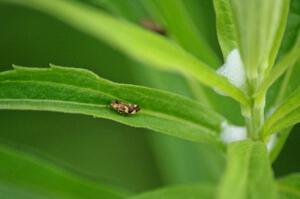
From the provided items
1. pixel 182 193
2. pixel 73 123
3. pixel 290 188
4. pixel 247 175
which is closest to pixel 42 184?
pixel 182 193

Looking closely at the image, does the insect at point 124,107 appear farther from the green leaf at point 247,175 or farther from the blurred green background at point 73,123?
the blurred green background at point 73,123

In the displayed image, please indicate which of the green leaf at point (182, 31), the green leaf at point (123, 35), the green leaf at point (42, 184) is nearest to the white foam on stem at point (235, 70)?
the green leaf at point (123, 35)

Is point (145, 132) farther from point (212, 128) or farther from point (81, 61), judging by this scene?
point (212, 128)

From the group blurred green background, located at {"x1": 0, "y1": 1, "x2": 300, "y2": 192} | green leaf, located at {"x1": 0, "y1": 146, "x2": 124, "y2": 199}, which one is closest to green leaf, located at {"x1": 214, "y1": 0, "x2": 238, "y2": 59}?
green leaf, located at {"x1": 0, "y1": 146, "x2": 124, "y2": 199}

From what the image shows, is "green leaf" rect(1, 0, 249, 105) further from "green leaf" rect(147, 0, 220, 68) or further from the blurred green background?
the blurred green background

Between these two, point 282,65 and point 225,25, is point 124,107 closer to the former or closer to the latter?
→ point 225,25

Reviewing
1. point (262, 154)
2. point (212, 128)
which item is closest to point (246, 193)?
point (262, 154)
